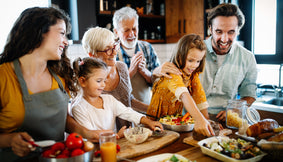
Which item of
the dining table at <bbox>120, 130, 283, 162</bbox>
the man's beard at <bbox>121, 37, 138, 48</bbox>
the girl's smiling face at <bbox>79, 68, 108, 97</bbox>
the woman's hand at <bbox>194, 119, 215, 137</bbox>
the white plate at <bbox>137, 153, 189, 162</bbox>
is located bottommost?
the dining table at <bbox>120, 130, 283, 162</bbox>

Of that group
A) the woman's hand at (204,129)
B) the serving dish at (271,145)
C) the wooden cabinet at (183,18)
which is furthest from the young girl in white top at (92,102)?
the wooden cabinet at (183,18)

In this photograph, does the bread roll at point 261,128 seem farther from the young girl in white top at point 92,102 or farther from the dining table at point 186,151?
the young girl in white top at point 92,102

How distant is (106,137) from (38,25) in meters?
0.76

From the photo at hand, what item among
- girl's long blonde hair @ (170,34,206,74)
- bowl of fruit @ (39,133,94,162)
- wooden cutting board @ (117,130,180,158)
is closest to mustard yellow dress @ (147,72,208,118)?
girl's long blonde hair @ (170,34,206,74)

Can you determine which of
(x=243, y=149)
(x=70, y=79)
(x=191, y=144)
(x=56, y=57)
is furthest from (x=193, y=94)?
(x=56, y=57)

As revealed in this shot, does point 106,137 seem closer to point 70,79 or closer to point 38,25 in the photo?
point 70,79

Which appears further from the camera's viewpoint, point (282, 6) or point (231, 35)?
point (282, 6)

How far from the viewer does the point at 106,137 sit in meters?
1.25

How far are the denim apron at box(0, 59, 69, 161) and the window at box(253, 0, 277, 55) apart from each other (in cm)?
431

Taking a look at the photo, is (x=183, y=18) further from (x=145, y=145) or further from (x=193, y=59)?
(x=145, y=145)

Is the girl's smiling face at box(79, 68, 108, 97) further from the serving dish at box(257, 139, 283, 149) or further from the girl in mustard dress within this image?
the serving dish at box(257, 139, 283, 149)

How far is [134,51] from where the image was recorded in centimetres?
287

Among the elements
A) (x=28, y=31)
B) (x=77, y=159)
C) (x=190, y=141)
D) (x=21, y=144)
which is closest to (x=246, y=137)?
(x=190, y=141)

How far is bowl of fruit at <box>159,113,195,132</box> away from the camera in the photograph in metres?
1.69
